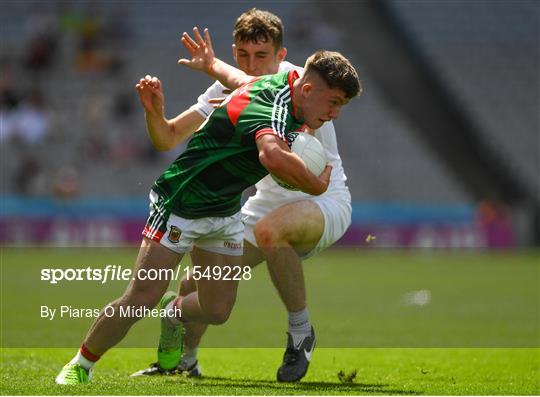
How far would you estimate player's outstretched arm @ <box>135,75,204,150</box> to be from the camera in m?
7.29

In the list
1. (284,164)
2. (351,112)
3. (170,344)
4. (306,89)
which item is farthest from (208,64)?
(351,112)

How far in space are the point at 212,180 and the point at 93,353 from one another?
1.35 m

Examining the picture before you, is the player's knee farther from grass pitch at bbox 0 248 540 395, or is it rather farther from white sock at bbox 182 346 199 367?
grass pitch at bbox 0 248 540 395

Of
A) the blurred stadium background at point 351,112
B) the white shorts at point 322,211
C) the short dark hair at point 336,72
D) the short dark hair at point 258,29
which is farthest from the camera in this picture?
the blurred stadium background at point 351,112

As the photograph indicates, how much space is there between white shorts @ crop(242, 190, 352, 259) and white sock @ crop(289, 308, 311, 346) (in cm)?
49

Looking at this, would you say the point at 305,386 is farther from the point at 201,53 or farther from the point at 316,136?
the point at 201,53

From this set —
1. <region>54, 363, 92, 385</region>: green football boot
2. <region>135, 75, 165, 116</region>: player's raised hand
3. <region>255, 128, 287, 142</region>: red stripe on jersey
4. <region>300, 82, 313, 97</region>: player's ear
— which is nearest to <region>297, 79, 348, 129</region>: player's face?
<region>300, 82, 313, 97</region>: player's ear

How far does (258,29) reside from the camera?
7.98m

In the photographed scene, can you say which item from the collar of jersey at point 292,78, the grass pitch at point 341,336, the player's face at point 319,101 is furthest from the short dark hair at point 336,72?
the grass pitch at point 341,336

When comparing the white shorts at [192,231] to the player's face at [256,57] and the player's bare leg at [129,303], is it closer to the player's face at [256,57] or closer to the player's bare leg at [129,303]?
the player's bare leg at [129,303]

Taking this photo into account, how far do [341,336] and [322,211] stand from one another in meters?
3.11

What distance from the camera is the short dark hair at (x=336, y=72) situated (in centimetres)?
661

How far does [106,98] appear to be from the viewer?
89.4ft

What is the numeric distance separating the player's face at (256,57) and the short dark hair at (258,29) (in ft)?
0.11
